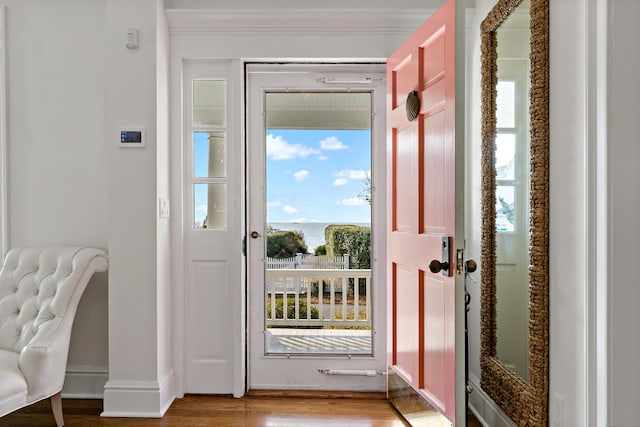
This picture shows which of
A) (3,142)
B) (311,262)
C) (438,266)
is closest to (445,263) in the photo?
(438,266)

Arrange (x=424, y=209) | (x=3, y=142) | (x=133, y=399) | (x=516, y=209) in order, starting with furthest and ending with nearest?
(x=3, y=142) < (x=133, y=399) < (x=424, y=209) < (x=516, y=209)

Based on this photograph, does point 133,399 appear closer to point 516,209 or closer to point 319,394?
point 319,394

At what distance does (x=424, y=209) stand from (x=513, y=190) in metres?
0.42

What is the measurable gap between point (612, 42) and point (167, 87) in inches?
89.9

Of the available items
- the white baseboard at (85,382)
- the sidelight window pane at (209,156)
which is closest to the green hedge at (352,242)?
the sidelight window pane at (209,156)

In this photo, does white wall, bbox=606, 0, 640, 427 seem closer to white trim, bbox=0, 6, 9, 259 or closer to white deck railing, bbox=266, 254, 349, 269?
white deck railing, bbox=266, 254, 349, 269

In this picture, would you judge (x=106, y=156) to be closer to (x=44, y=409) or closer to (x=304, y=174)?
(x=304, y=174)

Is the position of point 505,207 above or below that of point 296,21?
below

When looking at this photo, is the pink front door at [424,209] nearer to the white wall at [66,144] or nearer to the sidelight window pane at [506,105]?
the sidelight window pane at [506,105]

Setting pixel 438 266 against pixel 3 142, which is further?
pixel 3 142

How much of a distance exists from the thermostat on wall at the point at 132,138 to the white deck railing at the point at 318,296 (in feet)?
3.53

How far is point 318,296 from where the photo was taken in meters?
3.10

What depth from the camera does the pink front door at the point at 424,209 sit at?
2105 mm

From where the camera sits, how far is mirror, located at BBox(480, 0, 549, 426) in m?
1.90
